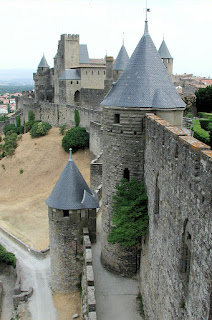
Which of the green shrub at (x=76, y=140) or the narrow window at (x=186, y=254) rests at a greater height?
the narrow window at (x=186, y=254)

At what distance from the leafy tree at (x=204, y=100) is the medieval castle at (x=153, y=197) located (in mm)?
29167

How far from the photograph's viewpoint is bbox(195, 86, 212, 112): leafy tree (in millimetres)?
41625

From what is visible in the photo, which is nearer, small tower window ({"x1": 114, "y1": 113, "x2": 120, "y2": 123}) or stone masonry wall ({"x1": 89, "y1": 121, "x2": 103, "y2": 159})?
small tower window ({"x1": 114, "y1": 113, "x2": 120, "y2": 123})

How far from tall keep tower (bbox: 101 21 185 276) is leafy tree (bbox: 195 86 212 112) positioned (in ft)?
98.5

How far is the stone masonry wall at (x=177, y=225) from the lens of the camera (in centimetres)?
651

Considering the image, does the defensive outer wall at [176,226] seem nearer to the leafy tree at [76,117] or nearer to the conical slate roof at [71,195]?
the conical slate roof at [71,195]

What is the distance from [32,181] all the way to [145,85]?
27.3 metres

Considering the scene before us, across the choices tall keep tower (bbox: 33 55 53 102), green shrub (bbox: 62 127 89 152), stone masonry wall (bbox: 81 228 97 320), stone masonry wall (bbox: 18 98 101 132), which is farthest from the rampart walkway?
tall keep tower (bbox: 33 55 53 102)

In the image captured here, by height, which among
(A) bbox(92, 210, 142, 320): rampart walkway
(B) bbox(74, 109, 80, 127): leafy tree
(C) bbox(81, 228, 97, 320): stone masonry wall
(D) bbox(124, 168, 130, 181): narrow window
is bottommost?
(A) bbox(92, 210, 142, 320): rampart walkway

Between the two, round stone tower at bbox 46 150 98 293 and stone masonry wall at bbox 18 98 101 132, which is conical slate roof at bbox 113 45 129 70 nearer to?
stone masonry wall at bbox 18 98 101 132

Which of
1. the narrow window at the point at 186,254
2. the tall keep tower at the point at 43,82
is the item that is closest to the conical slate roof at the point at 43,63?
the tall keep tower at the point at 43,82

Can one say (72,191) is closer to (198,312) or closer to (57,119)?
(198,312)

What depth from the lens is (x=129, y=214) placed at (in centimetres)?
1264

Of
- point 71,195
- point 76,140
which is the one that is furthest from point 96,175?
point 76,140
